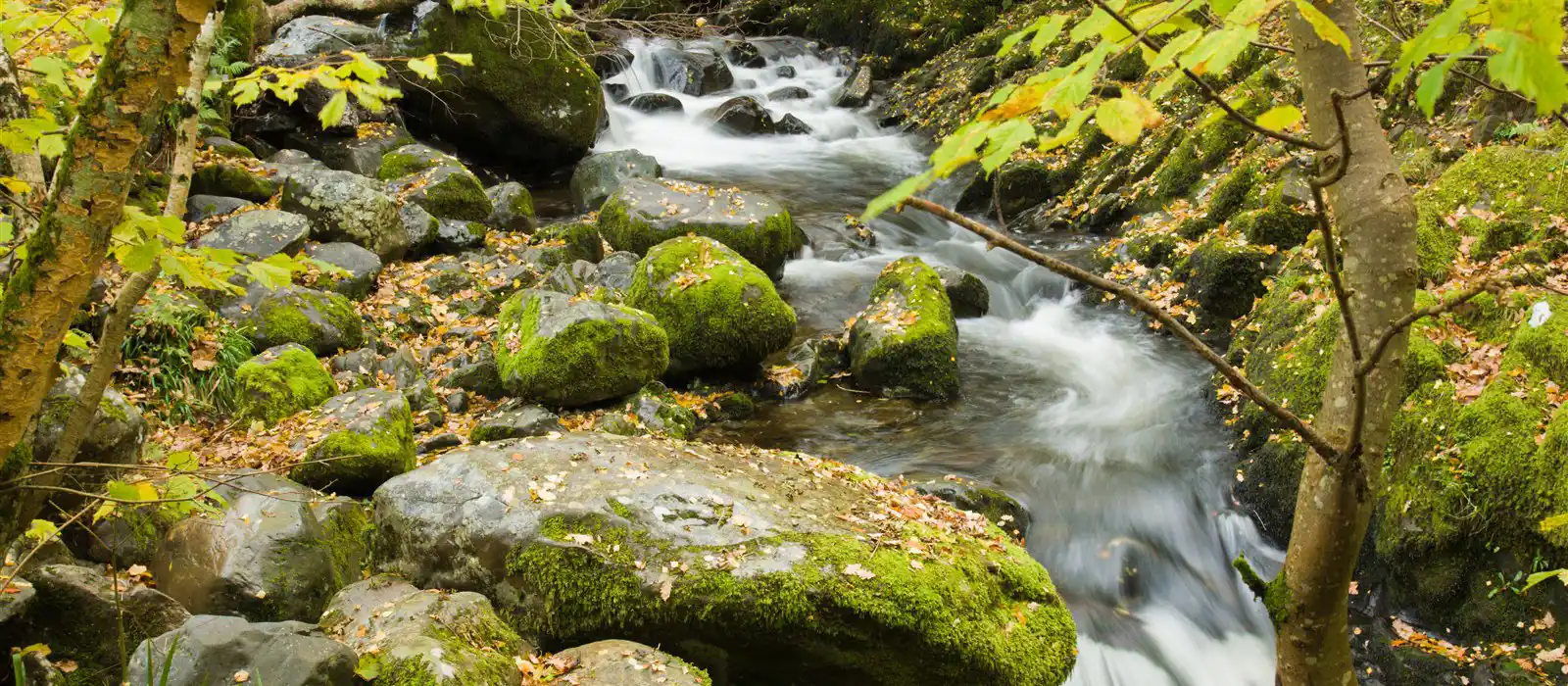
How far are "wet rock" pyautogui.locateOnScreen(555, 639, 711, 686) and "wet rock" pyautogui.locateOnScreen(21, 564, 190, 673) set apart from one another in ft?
5.43

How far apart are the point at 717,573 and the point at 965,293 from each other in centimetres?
684

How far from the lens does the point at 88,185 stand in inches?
65.6

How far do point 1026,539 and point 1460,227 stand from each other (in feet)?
14.5

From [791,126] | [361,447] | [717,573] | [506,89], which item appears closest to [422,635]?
[717,573]

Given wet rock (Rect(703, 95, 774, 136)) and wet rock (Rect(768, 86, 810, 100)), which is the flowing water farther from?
wet rock (Rect(768, 86, 810, 100))

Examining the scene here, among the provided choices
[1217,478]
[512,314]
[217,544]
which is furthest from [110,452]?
[1217,478]

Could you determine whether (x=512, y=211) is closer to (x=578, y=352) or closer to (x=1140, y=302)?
(x=578, y=352)

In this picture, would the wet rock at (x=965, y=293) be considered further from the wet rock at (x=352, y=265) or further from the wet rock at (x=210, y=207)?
the wet rock at (x=210, y=207)

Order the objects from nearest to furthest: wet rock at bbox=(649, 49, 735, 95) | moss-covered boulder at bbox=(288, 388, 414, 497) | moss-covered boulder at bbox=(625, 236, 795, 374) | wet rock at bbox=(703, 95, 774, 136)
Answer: moss-covered boulder at bbox=(288, 388, 414, 497) → moss-covered boulder at bbox=(625, 236, 795, 374) → wet rock at bbox=(703, 95, 774, 136) → wet rock at bbox=(649, 49, 735, 95)

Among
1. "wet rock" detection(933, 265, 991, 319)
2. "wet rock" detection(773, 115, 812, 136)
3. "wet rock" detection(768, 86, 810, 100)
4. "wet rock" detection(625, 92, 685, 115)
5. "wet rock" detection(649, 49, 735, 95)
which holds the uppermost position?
"wet rock" detection(649, 49, 735, 95)

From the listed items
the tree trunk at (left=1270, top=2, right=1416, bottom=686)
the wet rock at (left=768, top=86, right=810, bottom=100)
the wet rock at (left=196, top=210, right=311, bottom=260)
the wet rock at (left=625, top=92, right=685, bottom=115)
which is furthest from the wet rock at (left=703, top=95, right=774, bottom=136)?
the tree trunk at (left=1270, top=2, right=1416, bottom=686)

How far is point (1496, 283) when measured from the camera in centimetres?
155

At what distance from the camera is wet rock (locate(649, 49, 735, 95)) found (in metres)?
18.6

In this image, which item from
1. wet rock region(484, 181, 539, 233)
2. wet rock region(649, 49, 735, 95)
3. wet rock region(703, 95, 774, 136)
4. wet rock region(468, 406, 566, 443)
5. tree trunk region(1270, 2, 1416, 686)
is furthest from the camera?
wet rock region(649, 49, 735, 95)
